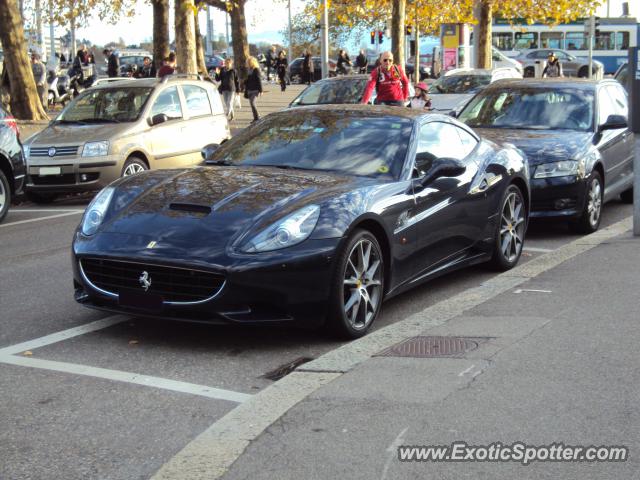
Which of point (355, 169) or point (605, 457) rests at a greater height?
point (355, 169)

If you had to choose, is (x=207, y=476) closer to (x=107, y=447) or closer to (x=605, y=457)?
(x=107, y=447)

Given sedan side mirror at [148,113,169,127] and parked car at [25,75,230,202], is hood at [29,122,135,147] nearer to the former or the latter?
parked car at [25,75,230,202]

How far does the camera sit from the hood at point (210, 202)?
6.23m

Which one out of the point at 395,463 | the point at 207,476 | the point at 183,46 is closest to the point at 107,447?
the point at 207,476

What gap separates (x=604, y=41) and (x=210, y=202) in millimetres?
57932

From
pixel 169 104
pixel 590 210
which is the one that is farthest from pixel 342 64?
pixel 590 210

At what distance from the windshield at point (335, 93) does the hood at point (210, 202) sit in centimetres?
1123

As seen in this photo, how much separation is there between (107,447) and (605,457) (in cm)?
212

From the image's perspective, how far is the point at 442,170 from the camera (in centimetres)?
748

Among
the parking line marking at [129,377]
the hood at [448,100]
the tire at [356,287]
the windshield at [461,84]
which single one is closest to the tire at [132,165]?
the hood at [448,100]

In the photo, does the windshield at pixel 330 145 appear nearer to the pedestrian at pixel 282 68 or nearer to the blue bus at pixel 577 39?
the pedestrian at pixel 282 68

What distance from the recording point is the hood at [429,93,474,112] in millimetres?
21219

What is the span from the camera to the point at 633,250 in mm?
9797

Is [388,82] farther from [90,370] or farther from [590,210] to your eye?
[90,370]
